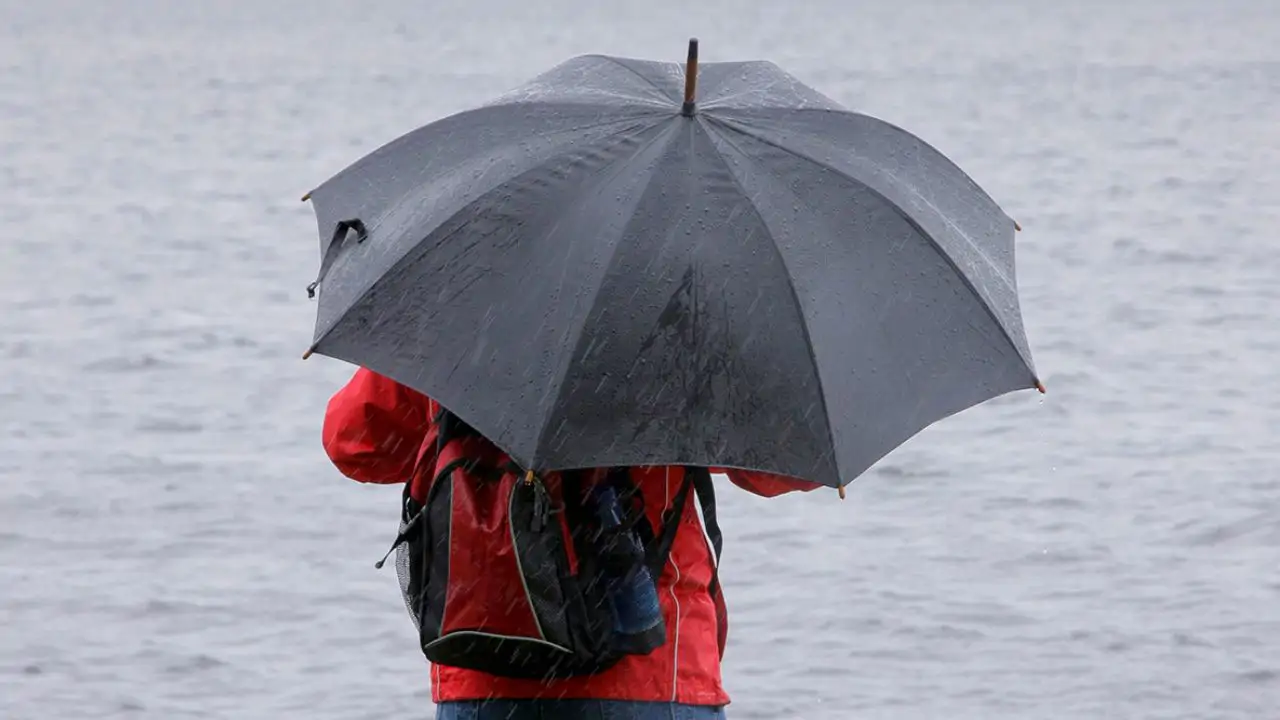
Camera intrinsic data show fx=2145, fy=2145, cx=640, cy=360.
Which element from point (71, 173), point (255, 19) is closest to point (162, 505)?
point (71, 173)

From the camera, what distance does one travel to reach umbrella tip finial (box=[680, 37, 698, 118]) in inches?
113

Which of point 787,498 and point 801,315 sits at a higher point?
point 801,315

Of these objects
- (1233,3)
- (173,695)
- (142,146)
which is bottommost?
(173,695)

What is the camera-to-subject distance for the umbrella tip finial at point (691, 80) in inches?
113

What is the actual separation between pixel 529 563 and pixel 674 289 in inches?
15.6

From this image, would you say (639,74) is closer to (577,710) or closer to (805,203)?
(805,203)

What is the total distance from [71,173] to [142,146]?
1629 mm

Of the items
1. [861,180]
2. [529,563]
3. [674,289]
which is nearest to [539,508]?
[529,563]

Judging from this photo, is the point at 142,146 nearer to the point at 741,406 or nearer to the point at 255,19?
the point at 741,406

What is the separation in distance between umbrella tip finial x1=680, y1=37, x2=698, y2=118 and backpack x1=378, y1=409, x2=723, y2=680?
0.51m

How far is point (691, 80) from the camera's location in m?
2.92

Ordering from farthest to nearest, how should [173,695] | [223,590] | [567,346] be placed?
[223,590]
[173,695]
[567,346]

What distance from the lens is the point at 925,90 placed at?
2109 centimetres

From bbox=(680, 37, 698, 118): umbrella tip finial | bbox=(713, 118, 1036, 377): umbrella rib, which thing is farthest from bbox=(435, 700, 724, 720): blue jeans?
bbox=(680, 37, 698, 118): umbrella tip finial
